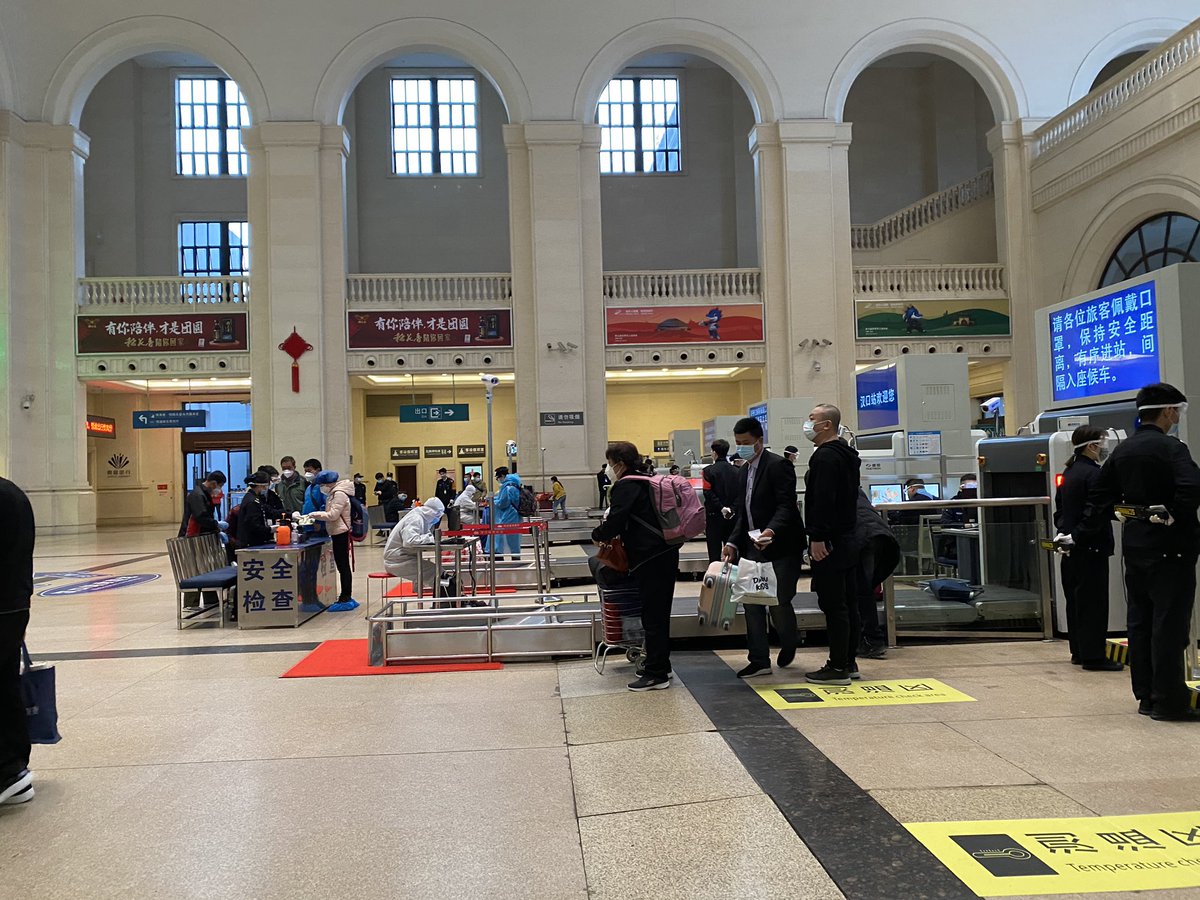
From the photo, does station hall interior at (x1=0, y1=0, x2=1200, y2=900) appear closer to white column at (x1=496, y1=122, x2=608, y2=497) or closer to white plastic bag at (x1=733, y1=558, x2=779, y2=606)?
white column at (x1=496, y1=122, x2=608, y2=497)

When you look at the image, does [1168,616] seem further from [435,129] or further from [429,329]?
[435,129]

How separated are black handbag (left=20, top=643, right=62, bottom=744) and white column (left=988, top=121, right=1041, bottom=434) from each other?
22.6 meters

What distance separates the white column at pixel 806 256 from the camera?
2220 centimetres

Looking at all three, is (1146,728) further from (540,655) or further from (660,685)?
(540,655)

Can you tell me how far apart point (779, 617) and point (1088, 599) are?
1969mm

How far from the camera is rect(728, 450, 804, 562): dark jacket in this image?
559 centimetres

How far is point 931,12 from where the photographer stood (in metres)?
22.6

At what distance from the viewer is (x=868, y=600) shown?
6.43 metres

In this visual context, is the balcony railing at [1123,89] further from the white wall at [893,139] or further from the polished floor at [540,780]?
the polished floor at [540,780]

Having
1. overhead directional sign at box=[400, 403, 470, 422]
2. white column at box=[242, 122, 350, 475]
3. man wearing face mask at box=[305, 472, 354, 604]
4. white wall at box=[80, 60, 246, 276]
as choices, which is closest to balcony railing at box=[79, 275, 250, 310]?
white column at box=[242, 122, 350, 475]

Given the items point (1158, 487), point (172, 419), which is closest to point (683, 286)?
point (172, 419)

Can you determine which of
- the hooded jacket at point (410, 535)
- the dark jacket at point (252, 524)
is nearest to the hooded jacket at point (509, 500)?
the hooded jacket at point (410, 535)

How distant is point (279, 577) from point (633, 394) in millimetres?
22871

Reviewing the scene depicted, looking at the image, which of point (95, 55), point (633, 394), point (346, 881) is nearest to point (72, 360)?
point (95, 55)
